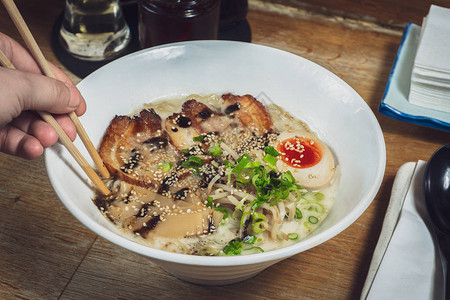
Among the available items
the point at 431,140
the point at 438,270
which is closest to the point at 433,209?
the point at 438,270

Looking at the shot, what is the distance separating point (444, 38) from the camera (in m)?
2.20

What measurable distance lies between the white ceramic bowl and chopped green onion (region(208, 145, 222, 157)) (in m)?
0.37

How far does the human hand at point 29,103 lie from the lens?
49.7 inches

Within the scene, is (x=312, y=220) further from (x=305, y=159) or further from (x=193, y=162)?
(x=193, y=162)

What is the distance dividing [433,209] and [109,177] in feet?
3.71

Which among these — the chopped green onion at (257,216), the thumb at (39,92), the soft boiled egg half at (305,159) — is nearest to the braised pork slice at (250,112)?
the soft boiled egg half at (305,159)

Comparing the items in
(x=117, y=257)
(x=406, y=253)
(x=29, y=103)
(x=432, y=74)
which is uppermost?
(x=29, y=103)

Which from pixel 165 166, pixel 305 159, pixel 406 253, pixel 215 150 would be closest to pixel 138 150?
pixel 165 166

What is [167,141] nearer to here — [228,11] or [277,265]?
[277,265]

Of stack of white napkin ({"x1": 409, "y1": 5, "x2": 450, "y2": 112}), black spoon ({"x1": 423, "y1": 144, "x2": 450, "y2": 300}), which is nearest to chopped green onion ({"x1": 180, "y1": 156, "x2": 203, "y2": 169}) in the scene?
black spoon ({"x1": 423, "y1": 144, "x2": 450, "y2": 300})

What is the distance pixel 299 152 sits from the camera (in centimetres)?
170

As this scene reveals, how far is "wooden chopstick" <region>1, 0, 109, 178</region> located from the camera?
4.24 ft

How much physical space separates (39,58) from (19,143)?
268 mm

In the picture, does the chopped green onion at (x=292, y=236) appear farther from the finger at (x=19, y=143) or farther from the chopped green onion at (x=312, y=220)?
the finger at (x=19, y=143)
